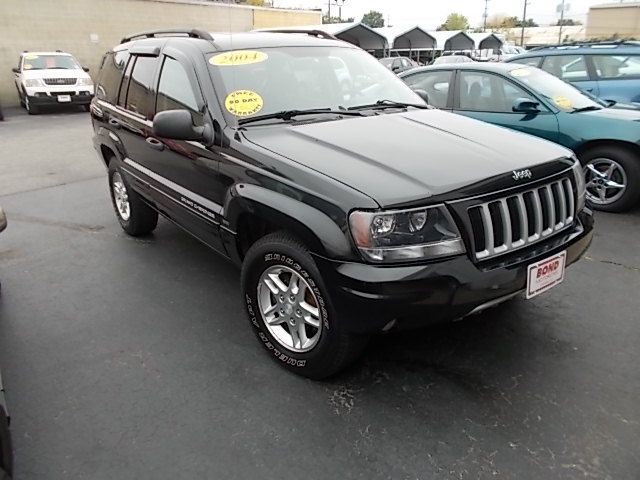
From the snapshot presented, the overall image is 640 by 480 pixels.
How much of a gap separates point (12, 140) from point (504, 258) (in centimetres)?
1209

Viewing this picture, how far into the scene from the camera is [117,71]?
15.4ft

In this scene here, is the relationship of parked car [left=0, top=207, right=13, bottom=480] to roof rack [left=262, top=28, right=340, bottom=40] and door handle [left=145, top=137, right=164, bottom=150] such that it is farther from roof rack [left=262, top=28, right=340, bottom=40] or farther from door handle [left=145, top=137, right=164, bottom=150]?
roof rack [left=262, top=28, right=340, bottom=40]

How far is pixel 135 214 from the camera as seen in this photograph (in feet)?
16.2

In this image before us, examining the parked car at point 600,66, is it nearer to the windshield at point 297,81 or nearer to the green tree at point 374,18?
the windshield at point 297,81

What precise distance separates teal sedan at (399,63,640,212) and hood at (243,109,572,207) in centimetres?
210

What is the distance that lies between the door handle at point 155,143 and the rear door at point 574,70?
7.05m

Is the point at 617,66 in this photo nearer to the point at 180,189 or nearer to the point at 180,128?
the point at 180,189

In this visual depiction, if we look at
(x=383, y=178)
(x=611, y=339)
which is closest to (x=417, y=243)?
(x=383, y=178)

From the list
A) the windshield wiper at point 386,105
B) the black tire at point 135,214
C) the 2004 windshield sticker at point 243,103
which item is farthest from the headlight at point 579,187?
the black tire at point 135,214

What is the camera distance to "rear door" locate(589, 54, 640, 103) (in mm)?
7961

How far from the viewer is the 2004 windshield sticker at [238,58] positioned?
338cm

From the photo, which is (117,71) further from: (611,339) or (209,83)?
(611,339)

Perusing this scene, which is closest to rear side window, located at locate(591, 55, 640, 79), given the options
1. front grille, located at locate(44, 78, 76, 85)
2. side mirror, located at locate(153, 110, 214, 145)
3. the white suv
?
side mirror, located at locate(153, 110, 214, 145)

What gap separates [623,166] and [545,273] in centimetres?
354
